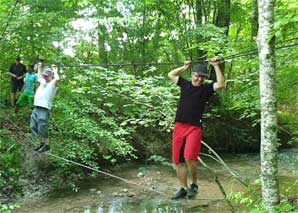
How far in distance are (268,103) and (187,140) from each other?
1.27 metres

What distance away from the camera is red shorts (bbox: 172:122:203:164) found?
4922 mm

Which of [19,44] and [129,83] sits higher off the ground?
[19,44]

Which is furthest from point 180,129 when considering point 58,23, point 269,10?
point 58,23

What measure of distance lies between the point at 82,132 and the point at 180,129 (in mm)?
3820

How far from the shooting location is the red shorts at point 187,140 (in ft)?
16.1

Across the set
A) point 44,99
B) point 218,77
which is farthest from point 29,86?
point 218,77

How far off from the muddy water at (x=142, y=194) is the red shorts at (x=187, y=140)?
141 centimetres

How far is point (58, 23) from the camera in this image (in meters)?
9.04

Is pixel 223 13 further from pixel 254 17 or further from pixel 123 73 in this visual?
pixel 123 73

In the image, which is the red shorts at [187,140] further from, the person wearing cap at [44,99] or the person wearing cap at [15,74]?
the person wearing cap at [15,74]

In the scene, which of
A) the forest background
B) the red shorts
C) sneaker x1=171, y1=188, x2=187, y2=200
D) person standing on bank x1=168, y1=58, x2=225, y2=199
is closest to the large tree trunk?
person standing on bank x1=168, y1=58, x2=225, y2=199

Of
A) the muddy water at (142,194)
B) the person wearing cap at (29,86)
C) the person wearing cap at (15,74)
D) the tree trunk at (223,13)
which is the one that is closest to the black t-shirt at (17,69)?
the person wearing cap at (15,74)

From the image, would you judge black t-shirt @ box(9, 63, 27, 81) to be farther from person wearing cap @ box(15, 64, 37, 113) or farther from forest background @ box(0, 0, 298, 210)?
Result: person wearing cap @ box(15, 64, 37, 113)

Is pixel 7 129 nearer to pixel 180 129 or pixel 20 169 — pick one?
pixel 20 169
